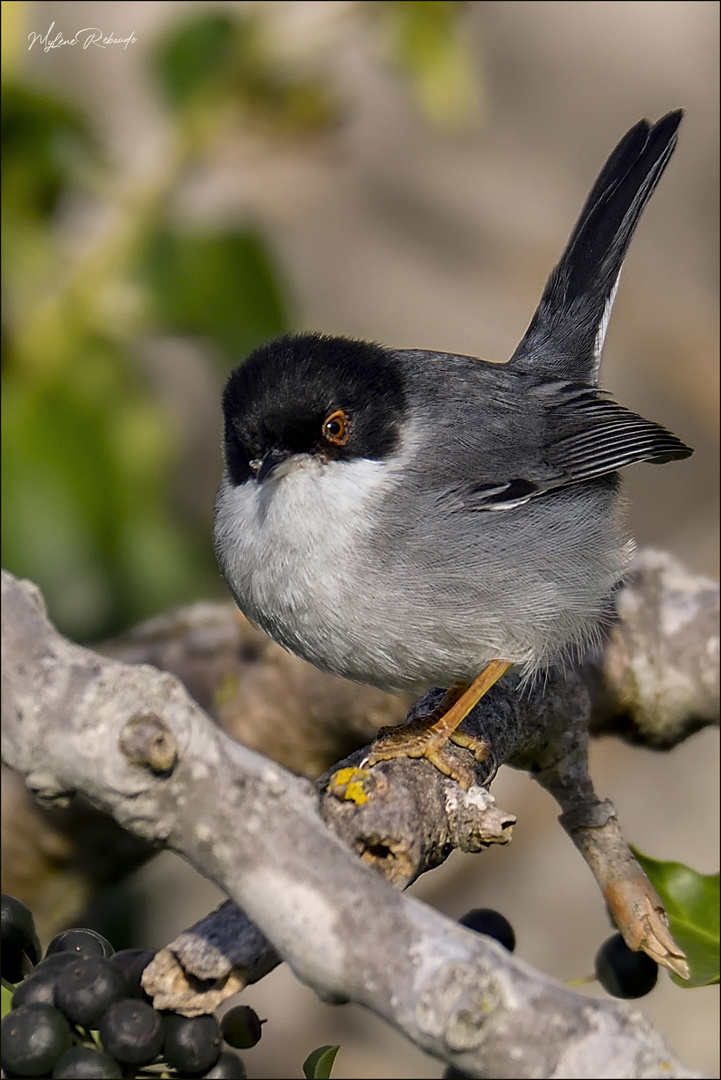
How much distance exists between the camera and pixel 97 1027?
175 cm

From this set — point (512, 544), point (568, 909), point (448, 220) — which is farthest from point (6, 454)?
point (448, 220)

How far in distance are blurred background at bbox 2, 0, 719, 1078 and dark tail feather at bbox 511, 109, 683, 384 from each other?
0.61 meters

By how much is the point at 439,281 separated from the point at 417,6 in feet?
7.61

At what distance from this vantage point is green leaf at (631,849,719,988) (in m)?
2.60

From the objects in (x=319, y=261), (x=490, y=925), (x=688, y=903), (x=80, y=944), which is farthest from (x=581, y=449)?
(x=319, y=261)

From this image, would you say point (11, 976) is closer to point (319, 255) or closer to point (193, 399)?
point (193, 399)

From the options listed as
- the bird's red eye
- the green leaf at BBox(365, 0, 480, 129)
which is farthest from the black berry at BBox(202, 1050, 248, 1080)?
the green leaf at BBox(365, 0, 480, 129)

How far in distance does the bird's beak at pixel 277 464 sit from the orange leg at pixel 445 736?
0.69 metres

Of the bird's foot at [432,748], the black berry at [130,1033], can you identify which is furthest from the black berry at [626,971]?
the black berry at [130,1033]

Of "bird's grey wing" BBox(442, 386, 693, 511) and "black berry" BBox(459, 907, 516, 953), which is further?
"bird's grey wing" BBox(442, 386, 693, 511)

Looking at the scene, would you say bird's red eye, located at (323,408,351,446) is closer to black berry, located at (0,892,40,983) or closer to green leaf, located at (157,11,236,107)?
black berry, located at (0,892,40,983)

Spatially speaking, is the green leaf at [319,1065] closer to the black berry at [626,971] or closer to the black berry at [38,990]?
the black berry at [38,990]

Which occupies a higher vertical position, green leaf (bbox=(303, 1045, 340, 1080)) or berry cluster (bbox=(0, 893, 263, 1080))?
berry cluster (bbox=(0, 893, 263, 1080))

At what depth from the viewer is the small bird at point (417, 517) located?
9.34 ft
